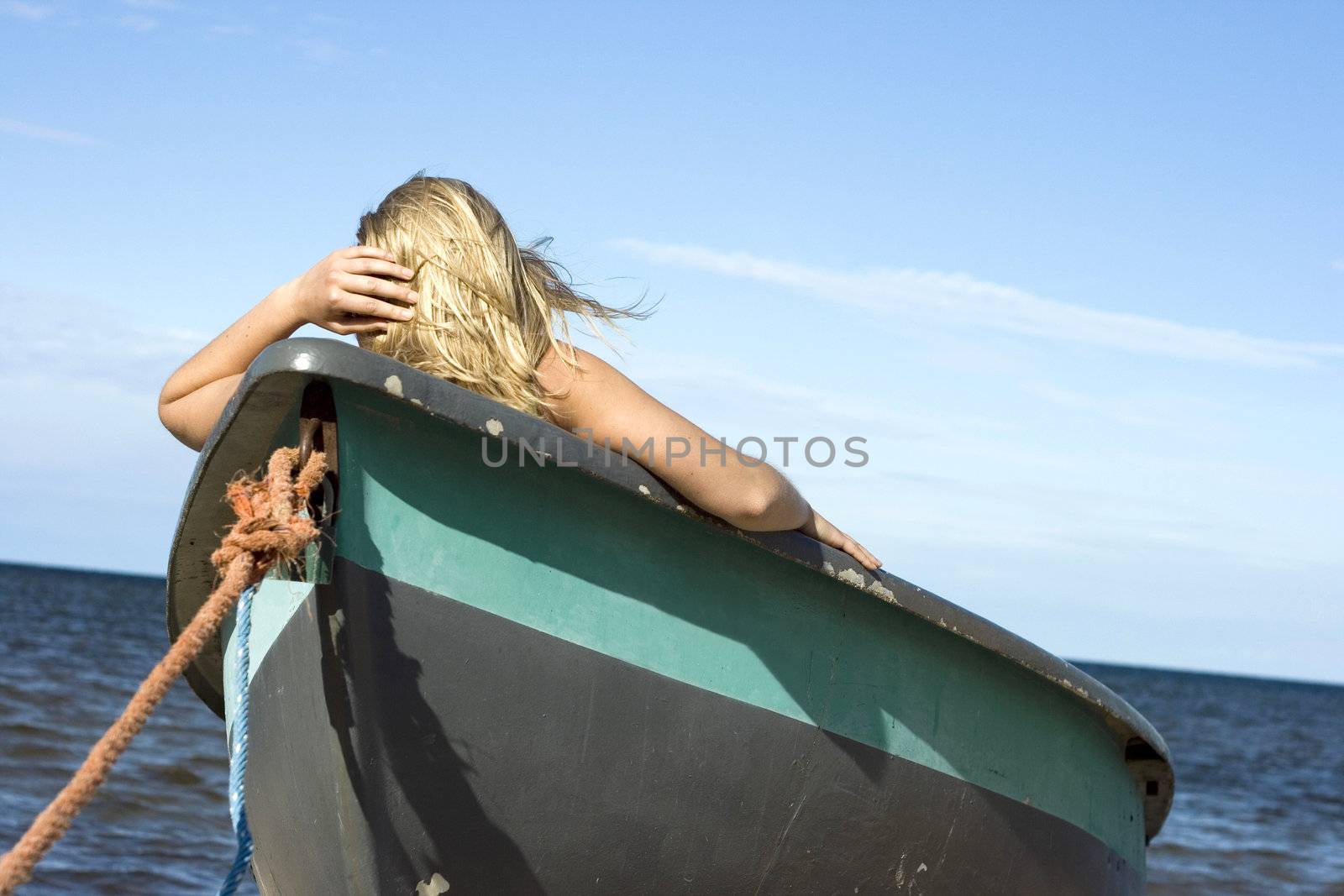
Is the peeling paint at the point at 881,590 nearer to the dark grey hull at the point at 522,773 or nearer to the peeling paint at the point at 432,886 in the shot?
the dark grey hull at the point at 522,773

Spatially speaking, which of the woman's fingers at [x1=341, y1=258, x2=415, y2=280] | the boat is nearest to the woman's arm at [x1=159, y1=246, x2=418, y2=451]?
the woman's fingers at [x1=341, y1=258, x2=415, y2=280]

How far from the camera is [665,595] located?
2.12 meters

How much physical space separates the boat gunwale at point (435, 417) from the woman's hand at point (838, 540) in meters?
0.02

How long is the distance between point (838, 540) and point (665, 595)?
1.19ft

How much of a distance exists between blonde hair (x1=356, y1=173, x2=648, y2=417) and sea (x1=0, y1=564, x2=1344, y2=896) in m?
3.41

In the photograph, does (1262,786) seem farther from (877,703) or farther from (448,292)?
(448,292)

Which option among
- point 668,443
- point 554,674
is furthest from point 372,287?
point 554,674

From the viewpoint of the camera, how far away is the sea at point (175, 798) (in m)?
5.06

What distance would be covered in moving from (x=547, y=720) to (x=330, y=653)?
1.25ft

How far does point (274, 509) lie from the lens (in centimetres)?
175

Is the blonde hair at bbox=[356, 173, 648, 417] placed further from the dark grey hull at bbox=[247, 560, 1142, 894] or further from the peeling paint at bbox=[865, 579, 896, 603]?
the peeling paint at bbox=[865, 579, 896, 603]

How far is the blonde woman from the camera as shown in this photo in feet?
6.42

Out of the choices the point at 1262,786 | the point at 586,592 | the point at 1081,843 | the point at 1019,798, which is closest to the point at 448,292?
the point at 586,592

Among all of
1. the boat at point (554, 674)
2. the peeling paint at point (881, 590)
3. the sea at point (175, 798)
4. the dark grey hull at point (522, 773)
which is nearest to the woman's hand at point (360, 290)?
the boat at point (554, 674)
